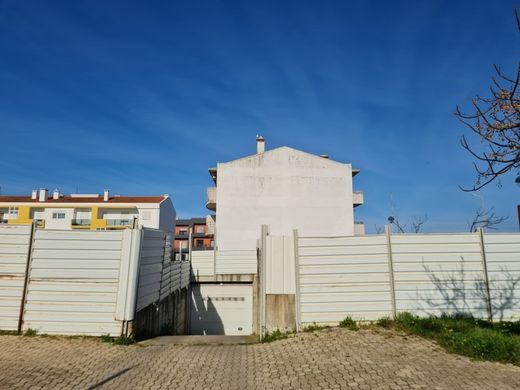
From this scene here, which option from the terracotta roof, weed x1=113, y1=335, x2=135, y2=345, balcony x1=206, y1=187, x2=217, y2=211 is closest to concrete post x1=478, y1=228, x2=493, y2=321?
weed x1=113, y1=335, x2=135, y2=345

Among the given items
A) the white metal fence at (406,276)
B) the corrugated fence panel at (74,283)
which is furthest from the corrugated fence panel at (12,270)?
the white metal fence at (406,276)

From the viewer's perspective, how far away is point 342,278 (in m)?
7.95

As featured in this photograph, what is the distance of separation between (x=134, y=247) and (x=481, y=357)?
673 centimetres

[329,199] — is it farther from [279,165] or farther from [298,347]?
[298,347]

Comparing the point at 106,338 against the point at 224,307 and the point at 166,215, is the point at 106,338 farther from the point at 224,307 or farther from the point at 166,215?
the point at 166,215

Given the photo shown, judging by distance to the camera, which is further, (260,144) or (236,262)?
(260,144)

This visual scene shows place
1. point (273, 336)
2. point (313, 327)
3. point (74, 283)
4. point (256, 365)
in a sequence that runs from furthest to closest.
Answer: point (313, 327), point (273, 336), point (74, 283), point (256, 365)

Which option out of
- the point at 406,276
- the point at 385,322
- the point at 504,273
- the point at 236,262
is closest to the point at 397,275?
the point at 406,276

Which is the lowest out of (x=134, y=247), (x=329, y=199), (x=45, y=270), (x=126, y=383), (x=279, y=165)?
(x=126, y=383)

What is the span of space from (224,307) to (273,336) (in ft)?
44.5

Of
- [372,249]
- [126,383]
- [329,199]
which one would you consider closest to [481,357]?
Answer: [372,249]

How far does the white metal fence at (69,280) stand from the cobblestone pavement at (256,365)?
1.39ft

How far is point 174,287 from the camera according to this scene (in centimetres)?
1300

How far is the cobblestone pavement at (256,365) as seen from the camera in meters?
4.93
